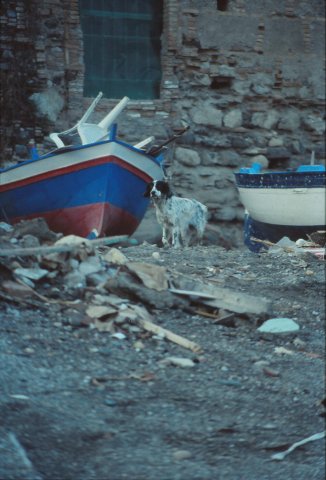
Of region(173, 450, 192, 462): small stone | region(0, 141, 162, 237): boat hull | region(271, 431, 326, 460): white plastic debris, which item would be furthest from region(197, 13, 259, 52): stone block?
region(173, 450, 192, 462): small stone

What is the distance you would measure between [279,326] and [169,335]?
25.2 inches

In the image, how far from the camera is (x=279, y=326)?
4270 millimetres

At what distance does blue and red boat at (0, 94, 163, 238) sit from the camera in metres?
7.78

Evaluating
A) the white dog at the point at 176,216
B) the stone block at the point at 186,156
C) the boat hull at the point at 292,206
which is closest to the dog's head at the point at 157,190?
the white dog at the point at 176,216

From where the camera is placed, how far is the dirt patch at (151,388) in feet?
9.80

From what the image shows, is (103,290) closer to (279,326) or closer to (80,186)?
(279,326)

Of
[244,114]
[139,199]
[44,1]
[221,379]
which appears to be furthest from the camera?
[244,114]

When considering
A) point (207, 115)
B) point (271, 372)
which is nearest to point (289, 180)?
point (207, 115)

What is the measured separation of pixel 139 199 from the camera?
8.40 m

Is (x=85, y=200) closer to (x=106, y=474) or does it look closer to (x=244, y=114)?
(x=244, y=114)

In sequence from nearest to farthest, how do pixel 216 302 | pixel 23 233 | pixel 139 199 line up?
pixel 216 302 → pixel 23 233 → pixel 139 199

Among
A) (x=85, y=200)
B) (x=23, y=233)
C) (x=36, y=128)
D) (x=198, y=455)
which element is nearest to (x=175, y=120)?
(x=36, y=128)

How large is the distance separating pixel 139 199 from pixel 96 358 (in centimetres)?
478

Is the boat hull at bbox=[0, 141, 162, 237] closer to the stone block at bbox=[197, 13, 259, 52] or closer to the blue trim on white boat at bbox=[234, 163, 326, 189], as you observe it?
the blue trim on white boat at bbox=[234, 163, 326, 189]
